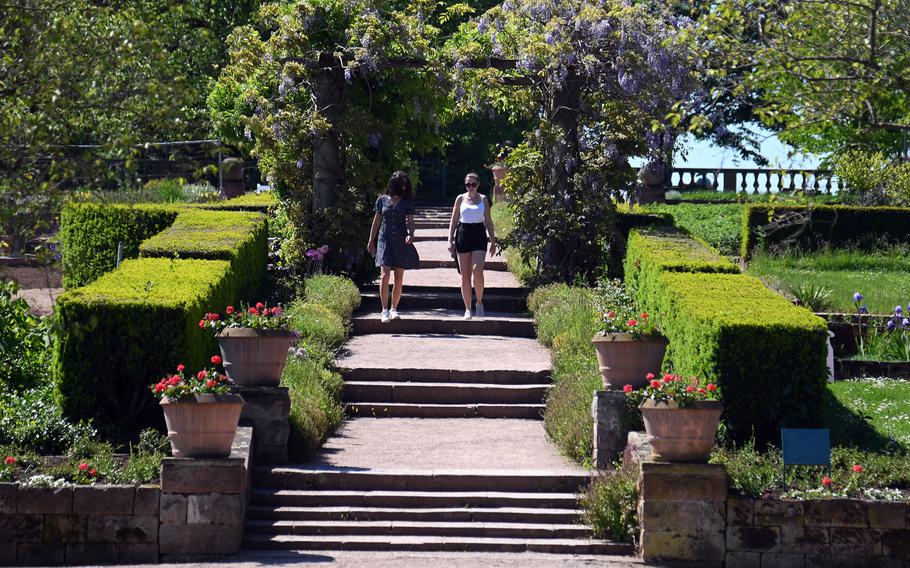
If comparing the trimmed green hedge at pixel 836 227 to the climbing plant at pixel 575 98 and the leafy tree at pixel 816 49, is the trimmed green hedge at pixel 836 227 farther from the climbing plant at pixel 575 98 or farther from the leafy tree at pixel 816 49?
the leafy tree at pixel 816 49

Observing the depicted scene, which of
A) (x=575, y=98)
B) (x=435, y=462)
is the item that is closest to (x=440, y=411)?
(x=435, y=462)

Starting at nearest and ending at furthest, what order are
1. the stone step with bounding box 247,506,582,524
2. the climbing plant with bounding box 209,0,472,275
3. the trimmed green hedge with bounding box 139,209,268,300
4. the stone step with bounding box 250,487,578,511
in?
the stone step with bounding box 247,506,582,524 < the stone step with bounding box 250,487,578,511 < the trimmed green hedge with bounding box 139,209,268,300 < the climbing plant with bounding box 209,0,472,275

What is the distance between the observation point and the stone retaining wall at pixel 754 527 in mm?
10680

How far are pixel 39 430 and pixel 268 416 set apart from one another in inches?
76.8

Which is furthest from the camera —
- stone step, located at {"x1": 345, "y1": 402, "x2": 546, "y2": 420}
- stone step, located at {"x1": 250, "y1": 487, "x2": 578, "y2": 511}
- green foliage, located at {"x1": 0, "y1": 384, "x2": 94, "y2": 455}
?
stone step, located at {"x1": 345, "y1": 402, "x2": 546, "y2": 420}

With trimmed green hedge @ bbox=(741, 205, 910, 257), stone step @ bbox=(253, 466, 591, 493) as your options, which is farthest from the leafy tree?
trimmed green hedge @ bbox=(741, 205, 910, 257)

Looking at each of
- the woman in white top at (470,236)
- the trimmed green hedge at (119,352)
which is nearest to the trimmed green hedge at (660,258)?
the woman in white top at (470,236)

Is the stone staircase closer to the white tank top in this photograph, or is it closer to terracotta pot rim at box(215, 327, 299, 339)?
terracotta pot rim at box(215, 327, 299, 339)

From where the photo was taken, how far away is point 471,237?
56.4 feet

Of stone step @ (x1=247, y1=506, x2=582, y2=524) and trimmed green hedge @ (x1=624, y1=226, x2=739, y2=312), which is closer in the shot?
stone step @ (x1=247, y1=506, x2=582, y2=524)

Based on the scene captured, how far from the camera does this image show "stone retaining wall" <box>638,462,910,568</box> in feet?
35.0

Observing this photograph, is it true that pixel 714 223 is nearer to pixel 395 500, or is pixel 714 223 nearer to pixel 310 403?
pixel 310 403

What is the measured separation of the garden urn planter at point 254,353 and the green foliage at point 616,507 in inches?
119

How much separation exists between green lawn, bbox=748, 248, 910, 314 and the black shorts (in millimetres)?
4562
